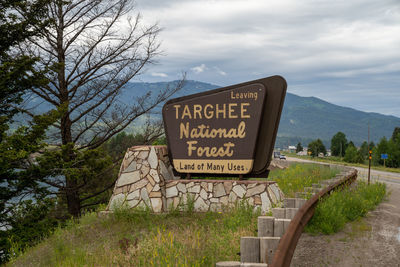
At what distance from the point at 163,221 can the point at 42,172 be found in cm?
810

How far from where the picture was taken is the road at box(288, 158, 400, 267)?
516 centimetres

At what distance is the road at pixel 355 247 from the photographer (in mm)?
5164

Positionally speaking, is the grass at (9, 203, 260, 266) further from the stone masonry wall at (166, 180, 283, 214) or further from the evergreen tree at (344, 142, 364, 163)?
the evergreen tree at (344, 142, 364, 163)

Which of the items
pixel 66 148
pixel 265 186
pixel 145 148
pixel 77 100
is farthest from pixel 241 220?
pixel 77 100

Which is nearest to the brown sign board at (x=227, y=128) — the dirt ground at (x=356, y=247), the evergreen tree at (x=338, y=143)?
the dirt ground at (x=356, y=247)

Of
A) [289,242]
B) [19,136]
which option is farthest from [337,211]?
[19,136]

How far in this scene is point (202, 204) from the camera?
395 inches

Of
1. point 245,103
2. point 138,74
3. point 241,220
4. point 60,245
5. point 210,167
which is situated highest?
point 138,74

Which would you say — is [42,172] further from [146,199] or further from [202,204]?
[202,204]

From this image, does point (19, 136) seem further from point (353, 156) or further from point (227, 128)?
point (353, 156)

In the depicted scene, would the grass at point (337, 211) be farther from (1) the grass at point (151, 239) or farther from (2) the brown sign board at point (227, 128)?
(2) the brown sign board at point (227, 128)

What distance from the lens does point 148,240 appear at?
21.0 ft

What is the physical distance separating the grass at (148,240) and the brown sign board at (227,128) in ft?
4.64

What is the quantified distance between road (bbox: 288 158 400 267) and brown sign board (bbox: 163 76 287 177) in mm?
3312
